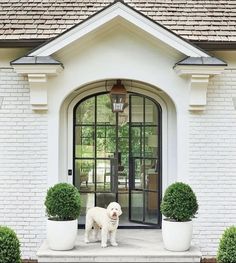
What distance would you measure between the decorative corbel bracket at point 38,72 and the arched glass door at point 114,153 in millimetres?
1043

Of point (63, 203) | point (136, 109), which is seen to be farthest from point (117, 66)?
point (63, 203)

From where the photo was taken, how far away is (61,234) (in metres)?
6.33

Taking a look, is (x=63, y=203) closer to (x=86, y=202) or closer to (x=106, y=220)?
(x=106, y=220)

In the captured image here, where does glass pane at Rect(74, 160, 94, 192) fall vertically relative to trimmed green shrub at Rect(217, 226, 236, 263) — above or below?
above

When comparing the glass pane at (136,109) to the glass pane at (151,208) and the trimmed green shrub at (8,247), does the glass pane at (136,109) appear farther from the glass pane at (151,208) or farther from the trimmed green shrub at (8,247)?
the trimmed green shrub at (8,247)

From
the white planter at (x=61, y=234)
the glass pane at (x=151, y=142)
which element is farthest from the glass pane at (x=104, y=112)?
the white planter at (x=61, y=234)

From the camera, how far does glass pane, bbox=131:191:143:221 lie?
8062 mm

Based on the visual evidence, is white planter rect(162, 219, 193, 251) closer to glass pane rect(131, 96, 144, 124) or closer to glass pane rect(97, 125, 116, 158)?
glass pane rect(97, 125, 116, 158)

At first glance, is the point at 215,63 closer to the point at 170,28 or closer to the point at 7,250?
the point at 170,28

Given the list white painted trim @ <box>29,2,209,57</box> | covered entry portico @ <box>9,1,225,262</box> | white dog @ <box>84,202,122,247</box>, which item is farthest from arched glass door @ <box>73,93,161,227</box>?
white painted trim @ <box>29,2,209,57</box>

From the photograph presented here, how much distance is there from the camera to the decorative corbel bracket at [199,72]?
6.88 meters

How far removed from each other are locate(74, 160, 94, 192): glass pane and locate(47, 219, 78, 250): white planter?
173 centimetres

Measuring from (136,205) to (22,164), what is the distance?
2373 millimetres

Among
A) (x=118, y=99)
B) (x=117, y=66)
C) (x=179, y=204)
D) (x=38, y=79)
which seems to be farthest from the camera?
(x=118, y=99)
